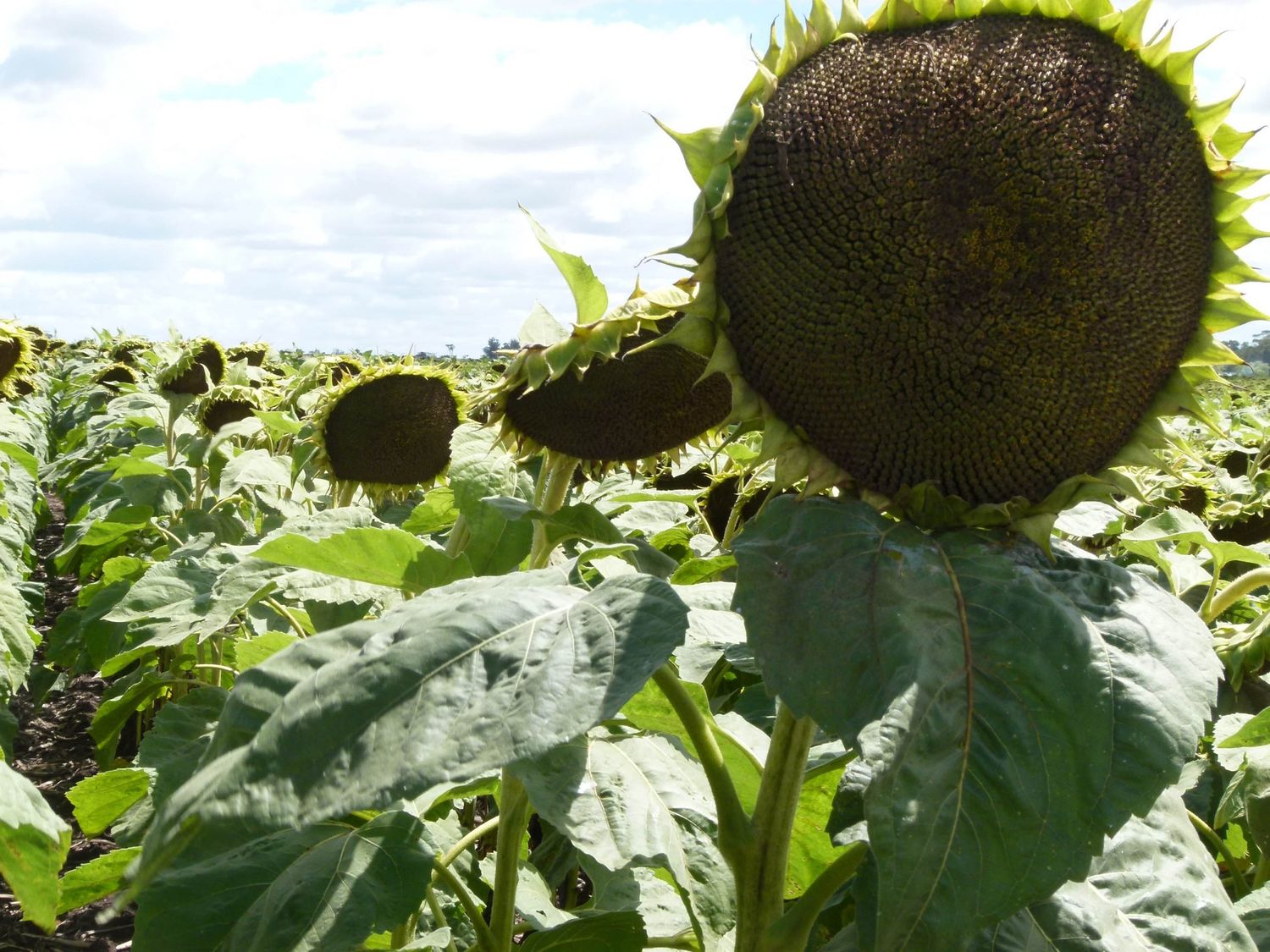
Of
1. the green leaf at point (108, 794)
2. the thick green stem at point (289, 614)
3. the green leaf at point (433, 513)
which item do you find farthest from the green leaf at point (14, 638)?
the green leaf at point (433, 513)

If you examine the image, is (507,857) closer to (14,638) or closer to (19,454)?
(14,638)

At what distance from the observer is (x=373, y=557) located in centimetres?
189

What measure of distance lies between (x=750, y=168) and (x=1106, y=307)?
43 centimetres

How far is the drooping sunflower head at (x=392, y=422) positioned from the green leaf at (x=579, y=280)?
1637 mm

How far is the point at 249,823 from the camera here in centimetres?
108

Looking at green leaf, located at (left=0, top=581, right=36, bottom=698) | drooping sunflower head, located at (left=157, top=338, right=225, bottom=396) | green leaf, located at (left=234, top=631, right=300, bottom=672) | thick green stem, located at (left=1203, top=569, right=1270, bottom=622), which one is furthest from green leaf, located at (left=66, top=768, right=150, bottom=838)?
drooping sunflower head, located at (left=157, top=338, right=225, bottom=396)

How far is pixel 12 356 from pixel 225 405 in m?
3.99

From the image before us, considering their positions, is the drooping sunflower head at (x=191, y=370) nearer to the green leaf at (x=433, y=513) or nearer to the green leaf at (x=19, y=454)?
the green leaf at (x=19, y=454)

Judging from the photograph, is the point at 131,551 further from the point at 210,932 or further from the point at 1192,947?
the point at 1192,947

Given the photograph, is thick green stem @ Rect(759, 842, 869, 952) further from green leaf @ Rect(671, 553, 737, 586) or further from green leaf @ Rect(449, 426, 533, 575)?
green leaf @ Rect(671, 553, 737, 586)

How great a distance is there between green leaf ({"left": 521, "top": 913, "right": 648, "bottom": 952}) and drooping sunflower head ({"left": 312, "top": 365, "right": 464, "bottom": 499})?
1.99 metres

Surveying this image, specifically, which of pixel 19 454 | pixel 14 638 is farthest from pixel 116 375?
pixel 14 638

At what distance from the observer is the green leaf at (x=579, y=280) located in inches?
73.9

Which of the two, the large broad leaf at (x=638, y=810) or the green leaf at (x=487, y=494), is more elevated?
the green leaf at (x=487, y=494)
